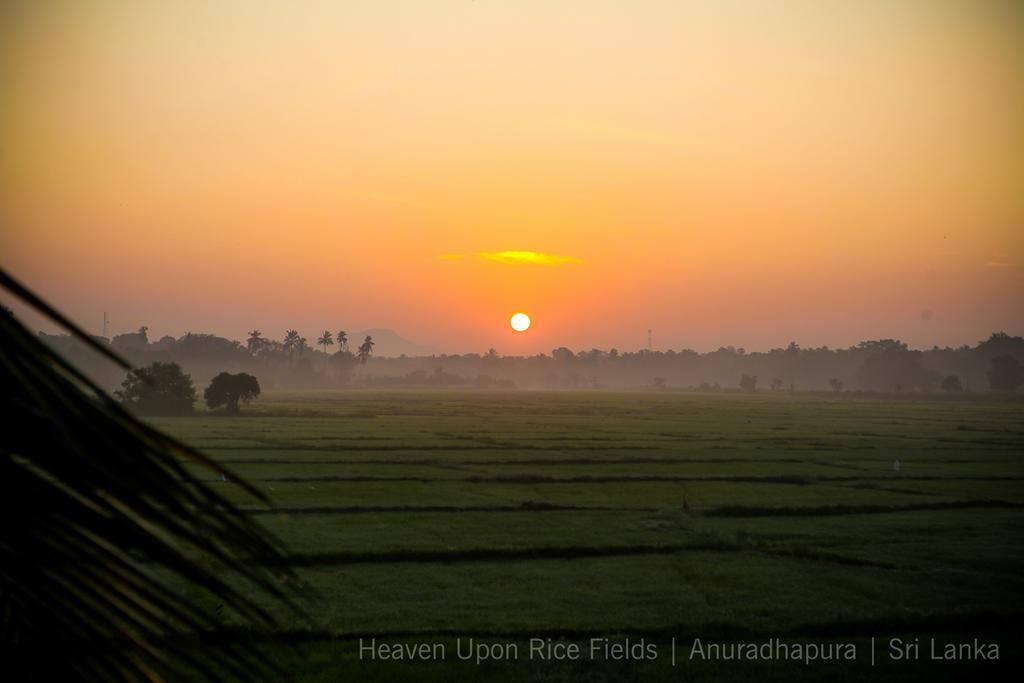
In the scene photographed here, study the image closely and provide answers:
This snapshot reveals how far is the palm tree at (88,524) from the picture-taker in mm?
833

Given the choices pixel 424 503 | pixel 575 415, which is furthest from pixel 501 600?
pixel 575 415

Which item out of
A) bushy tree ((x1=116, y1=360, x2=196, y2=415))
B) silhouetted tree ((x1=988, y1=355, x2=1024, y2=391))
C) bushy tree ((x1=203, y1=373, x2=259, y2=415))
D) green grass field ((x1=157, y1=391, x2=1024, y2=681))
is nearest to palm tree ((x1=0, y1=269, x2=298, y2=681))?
green grass field ((x1=157, y1=391, x2=1024, y2=681))

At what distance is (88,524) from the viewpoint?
36.3 inches

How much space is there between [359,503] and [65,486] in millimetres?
26051

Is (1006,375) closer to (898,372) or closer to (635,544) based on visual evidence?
(898,372)

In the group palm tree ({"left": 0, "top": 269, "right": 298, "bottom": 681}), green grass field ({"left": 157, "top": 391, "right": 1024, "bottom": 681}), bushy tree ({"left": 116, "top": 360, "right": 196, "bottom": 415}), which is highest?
palm tree ({"left": 0, "top": 269, "right": 298, "bottom": 681})

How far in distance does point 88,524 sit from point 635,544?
2094cm

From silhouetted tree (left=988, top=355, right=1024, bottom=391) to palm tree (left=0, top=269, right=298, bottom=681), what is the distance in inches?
7468

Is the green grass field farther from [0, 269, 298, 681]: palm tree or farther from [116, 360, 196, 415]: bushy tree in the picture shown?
[116, 360, 196, 415]: bushy tree

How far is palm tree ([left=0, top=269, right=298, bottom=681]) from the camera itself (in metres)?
0.83

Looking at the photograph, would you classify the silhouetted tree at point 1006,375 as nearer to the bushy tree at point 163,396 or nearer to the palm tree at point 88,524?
the bushy tree at point 163,396

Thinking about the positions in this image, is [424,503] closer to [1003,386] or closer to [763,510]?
[763,510]

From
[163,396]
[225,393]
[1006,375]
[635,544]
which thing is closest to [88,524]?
[635,544]

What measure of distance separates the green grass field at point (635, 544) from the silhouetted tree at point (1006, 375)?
13706 cm
